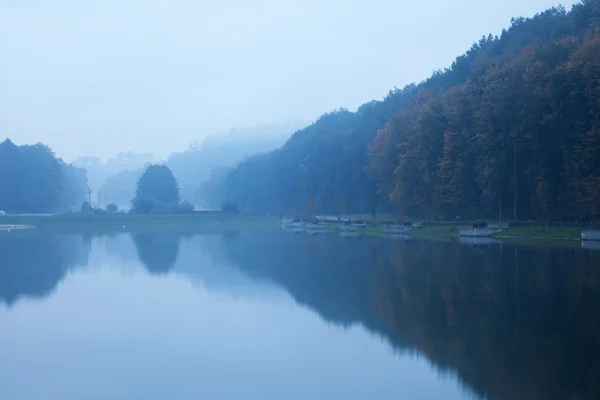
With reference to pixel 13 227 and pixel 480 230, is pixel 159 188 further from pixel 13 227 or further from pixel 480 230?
pixel 480 230

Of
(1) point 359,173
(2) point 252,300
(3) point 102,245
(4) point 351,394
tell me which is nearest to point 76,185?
(1) point 359,173

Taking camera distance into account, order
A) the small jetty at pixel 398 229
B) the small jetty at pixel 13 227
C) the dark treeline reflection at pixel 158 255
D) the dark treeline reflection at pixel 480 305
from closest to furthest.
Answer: the dark treeline reflection at pixel 480 305
the dark treeline reflection at pixel 158 255
the small jetty at pixel 398 229
the small jetty at pixel 13 227

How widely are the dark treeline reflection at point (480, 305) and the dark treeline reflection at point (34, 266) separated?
343 inches

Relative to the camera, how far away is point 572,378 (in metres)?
12.1

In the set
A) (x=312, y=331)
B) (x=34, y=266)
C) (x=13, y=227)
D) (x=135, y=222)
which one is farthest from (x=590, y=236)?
(x=13, y=227)

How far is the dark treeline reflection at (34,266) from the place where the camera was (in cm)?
2614

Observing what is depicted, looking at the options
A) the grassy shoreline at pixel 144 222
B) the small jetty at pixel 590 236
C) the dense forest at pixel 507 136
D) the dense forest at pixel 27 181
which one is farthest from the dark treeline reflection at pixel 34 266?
the dense forest at pixel 27 181

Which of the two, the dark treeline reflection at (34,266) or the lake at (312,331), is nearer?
the lake at (312,331)

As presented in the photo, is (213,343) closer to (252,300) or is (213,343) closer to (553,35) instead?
(252,300)

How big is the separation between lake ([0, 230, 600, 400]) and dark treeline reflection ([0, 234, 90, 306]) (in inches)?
8.7

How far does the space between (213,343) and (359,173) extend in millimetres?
77525

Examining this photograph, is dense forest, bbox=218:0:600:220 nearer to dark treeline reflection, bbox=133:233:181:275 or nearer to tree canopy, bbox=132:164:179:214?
dark treeline reflection, bbox=133:233:181:275

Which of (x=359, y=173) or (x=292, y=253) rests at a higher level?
(x=359, y=173)

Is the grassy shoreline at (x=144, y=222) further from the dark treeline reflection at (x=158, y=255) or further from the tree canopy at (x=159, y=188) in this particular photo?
the dark treeline reflection at (x=158, y=255)
